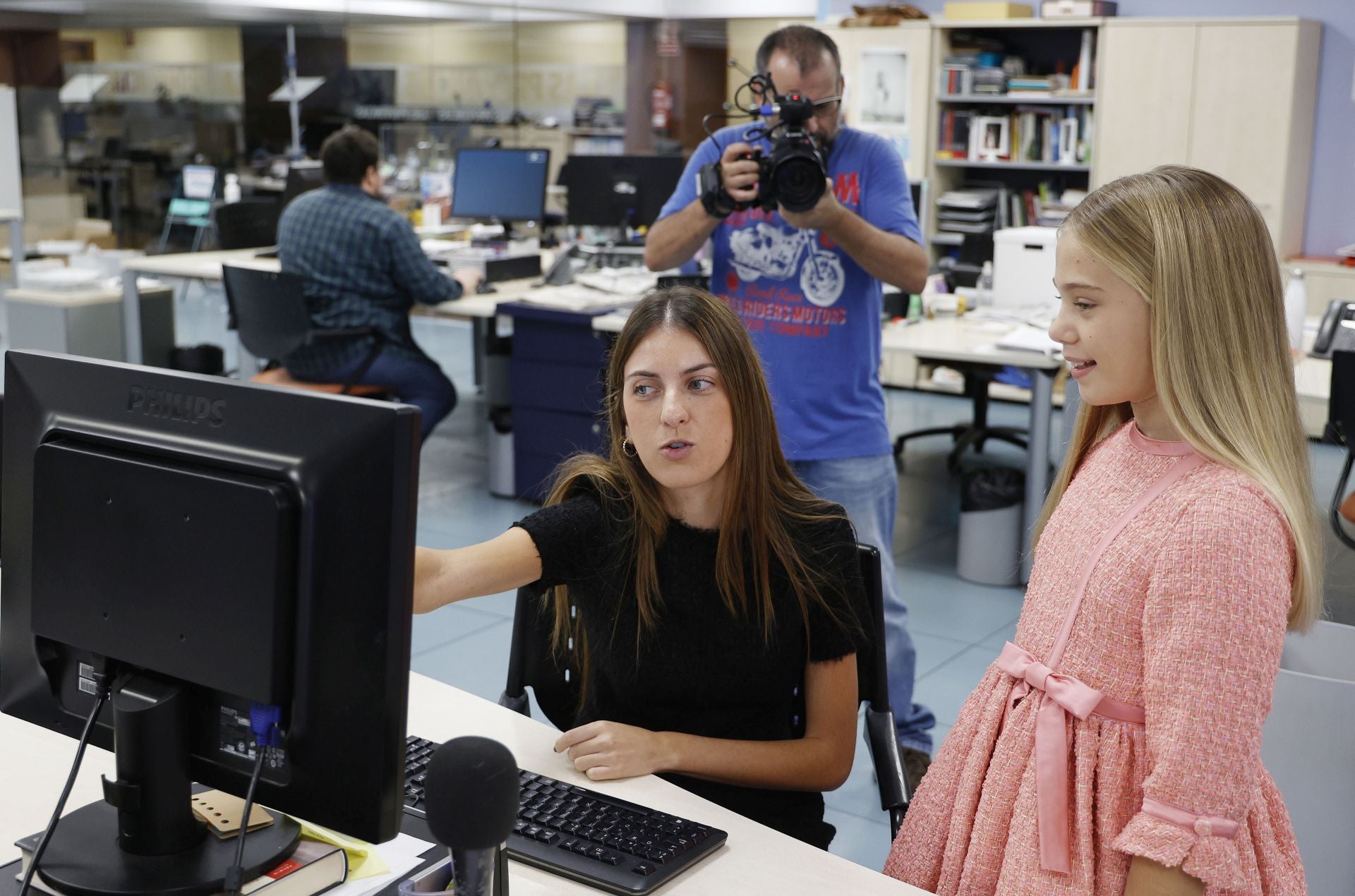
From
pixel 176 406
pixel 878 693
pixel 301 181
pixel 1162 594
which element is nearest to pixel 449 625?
pixel 878 693

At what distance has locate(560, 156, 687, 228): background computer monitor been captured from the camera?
18.2 feet

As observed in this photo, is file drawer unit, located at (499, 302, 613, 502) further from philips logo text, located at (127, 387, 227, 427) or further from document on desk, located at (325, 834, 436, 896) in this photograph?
philips logo text, located at (127, 387, 227, 427)

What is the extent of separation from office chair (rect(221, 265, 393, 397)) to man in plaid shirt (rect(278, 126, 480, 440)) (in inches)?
1.1

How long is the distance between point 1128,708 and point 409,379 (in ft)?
11.9

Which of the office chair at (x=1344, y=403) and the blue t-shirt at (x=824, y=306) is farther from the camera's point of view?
the office chair at (x=1344, y=403)

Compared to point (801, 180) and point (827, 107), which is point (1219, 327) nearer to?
point (801, 180)

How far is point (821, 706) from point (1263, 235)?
772mm

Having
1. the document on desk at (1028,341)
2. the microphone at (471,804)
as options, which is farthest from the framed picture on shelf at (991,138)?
the microphone at (471,804)

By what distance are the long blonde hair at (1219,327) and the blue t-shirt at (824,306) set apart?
1.38 meters

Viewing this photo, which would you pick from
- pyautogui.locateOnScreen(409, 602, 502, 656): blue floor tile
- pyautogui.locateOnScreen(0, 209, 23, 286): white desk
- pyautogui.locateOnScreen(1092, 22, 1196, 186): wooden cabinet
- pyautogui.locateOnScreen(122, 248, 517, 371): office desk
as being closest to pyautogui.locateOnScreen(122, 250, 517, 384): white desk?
pyautogui.locateOnScreen(122, 248, 517, 371): office desk

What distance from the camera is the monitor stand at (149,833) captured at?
111 centimetres

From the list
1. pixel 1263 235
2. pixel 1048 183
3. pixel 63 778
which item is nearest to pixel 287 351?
pixel 63 778

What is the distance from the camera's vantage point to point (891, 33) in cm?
677

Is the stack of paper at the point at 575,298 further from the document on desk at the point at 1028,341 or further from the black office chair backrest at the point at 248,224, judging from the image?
the black office chair backrest at the point at 248,224
